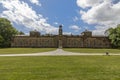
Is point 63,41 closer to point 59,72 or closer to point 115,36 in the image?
point 115,36

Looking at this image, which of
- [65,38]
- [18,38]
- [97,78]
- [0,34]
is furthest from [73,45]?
[97,78]

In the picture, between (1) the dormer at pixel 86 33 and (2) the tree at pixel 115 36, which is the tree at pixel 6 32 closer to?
(1) the dormer at pixel 86 33

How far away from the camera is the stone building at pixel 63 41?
98.2 meters

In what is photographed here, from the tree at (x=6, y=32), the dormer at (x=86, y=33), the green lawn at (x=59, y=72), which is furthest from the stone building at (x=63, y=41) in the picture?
the green lawn at (x=59, y=72)

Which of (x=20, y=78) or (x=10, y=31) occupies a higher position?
(x=10, y=31)

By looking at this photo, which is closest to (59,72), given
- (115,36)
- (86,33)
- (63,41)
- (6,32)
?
(115,36)

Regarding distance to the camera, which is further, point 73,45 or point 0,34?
point 73,45

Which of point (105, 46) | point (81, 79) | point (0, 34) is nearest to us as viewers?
point (81, 79)

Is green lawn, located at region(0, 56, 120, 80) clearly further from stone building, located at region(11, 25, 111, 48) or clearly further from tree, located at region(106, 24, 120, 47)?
stone building, located at region(11, 25, 111, 48)

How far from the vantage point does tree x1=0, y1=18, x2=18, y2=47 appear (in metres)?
88.4

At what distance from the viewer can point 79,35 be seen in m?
99.8

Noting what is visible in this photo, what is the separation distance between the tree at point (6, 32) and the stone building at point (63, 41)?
590cm

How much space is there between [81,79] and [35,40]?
88721mm

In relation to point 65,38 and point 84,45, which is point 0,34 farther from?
point 84,45
